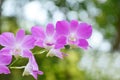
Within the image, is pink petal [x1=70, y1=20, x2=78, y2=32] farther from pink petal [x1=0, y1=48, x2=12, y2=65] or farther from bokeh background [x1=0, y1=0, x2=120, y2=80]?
bokeh background [x1=0, y1=0, x2=120, y2=80]

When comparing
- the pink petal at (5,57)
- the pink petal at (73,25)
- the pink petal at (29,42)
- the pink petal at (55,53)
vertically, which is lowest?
the pink petal at (5,57)

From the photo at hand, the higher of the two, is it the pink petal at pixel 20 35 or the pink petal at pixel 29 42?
the pink petal at pixel 20 35

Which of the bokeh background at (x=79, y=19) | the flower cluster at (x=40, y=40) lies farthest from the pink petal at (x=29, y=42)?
the bokeh background at (x=79, y=19)

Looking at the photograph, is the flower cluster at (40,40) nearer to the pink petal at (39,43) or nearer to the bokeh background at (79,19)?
the pink petal at (39,43)

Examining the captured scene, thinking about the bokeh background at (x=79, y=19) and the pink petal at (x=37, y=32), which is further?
the bokeh background at (x=79, y=19)

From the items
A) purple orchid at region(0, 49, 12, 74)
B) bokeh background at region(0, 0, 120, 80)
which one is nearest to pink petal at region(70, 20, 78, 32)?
purple orchid at region(0, 49, 12, 74)

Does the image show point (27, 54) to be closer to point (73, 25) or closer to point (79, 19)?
point (73, 25)

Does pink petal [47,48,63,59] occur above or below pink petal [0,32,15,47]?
below

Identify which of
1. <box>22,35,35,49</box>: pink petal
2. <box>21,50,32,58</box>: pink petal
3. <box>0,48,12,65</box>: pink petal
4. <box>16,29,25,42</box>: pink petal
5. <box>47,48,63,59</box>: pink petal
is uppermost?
<box>16,29,25,42</box>: pink petal

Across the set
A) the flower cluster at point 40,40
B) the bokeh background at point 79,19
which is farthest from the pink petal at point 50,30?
the bokeh background at point 79,19

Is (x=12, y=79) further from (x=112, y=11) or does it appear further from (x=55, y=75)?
(x=112, y=11)
